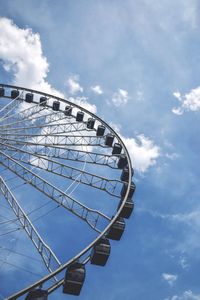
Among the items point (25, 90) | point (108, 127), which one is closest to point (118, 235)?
point (108, 127)

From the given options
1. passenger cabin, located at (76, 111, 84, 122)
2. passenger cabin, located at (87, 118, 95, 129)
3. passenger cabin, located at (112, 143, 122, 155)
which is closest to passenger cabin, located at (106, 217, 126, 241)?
passenger cabin, located at (112, 143, 122, 155)

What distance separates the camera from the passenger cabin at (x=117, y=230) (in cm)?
1656

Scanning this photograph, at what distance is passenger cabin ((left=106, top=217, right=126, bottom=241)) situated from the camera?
16562mm

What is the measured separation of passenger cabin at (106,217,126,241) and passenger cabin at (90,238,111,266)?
3.21 feet

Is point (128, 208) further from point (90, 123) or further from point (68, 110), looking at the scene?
point (68, 110)

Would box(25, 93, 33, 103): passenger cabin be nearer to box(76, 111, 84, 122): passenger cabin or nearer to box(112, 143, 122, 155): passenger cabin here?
box(76, 111, 84, 122): passenger cabin

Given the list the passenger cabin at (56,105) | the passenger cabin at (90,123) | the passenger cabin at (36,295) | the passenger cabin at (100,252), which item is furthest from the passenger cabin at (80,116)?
the passenger cabin at (36,295)

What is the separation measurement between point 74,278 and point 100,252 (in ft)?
6.04

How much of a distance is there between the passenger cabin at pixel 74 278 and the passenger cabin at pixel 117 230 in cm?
265

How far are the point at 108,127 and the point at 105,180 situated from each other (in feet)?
25.0

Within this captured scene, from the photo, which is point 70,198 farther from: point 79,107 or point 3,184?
point 79,107

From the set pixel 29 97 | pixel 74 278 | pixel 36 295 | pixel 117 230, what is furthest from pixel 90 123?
pixel 36 295

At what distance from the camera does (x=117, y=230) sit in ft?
54.9

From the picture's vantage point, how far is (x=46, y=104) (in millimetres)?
29062
